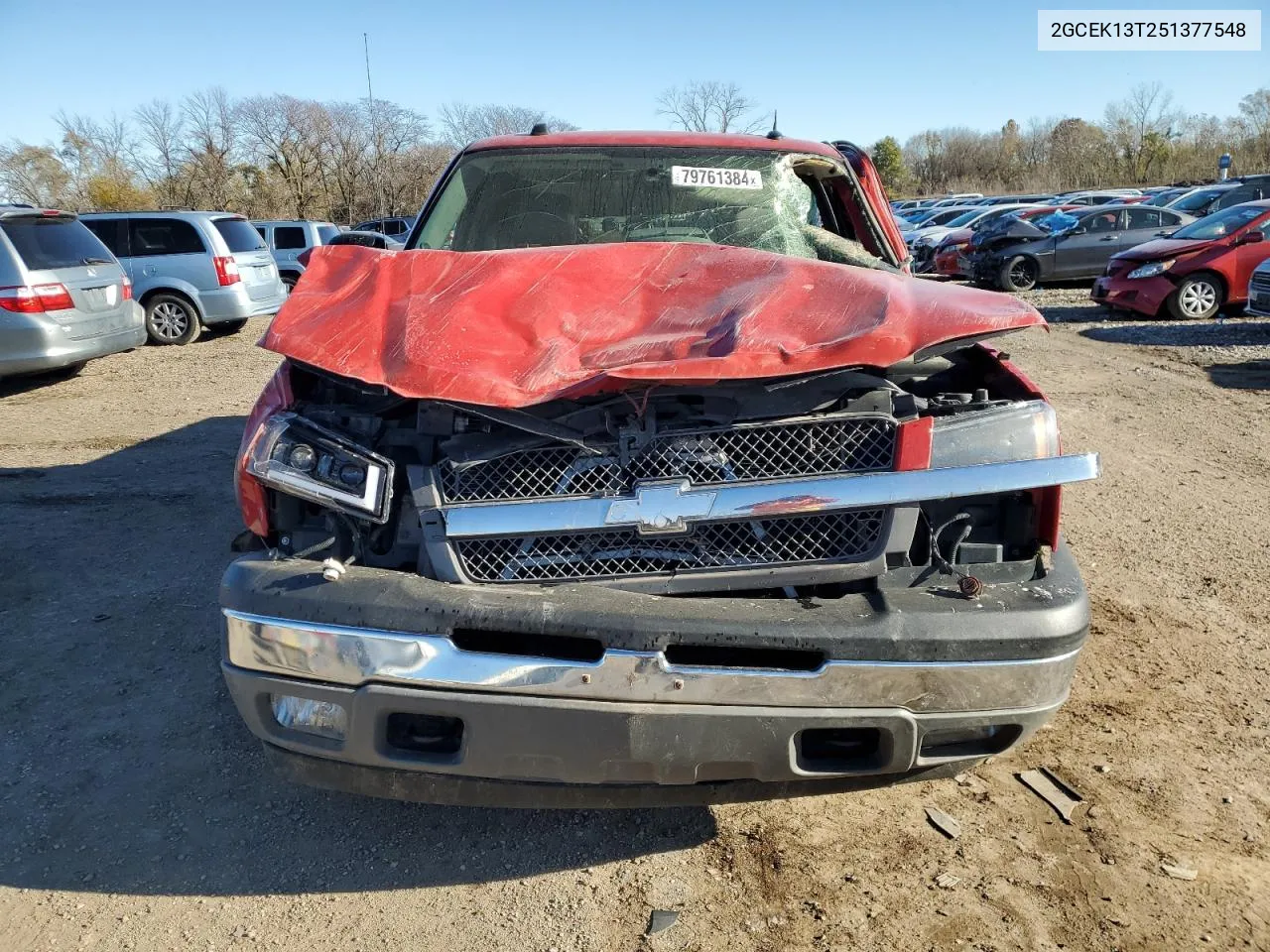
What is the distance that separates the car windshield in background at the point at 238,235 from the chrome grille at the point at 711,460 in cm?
1219

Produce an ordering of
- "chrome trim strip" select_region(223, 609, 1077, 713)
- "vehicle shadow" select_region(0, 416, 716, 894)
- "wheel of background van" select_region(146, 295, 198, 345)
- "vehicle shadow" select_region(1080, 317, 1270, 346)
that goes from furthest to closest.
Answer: "wheel of background van" select_region(146, 295, 198, 345)
"vehicle shadow" select_region(1080, 317, 1270, 346)
"vehicle shadow" select_region(0, 416, 716, 894)
"chrome trim strip" select_region(223, 609, 1077, 713)

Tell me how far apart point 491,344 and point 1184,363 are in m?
9.52

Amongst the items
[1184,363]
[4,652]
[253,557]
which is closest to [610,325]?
[253,557]

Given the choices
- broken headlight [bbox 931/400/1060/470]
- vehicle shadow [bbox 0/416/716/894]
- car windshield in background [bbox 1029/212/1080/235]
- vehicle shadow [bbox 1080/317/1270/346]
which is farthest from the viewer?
car windshield in background [bbox 1029/212/1080/235]

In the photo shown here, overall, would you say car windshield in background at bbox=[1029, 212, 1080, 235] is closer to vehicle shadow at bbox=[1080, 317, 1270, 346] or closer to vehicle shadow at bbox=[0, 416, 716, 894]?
vehicle shadow at bbox=[1080, 317, 1270, 346]

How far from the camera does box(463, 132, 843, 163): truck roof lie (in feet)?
13.0

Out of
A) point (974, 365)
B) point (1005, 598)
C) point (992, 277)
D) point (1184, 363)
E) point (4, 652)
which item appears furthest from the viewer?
point (992, 277)

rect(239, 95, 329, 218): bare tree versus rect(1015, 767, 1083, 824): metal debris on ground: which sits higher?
rect(239, 95, 329, 218): bare tree

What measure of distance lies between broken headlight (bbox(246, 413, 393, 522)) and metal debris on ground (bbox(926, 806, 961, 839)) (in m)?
1.80

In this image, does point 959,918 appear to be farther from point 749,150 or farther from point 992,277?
point 992,277

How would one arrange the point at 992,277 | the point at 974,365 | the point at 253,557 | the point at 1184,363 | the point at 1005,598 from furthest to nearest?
the point at 992,277 → the point at 1184,363 → the point at 974,365 → the point at 253,557 → the point at 1005,598

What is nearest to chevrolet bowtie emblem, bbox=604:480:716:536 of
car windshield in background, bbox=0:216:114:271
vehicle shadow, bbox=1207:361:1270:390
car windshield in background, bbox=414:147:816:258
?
car windshield in background, bbox=414:147:816:258

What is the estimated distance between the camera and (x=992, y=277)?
1684cm

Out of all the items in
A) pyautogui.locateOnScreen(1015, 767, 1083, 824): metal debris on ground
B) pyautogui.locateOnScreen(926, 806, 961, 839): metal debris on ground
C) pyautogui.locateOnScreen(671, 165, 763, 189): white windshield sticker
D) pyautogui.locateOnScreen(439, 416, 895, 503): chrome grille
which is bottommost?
pyautogui.locateOnScreen(926, 806, 961, 839): metal debris on ground
